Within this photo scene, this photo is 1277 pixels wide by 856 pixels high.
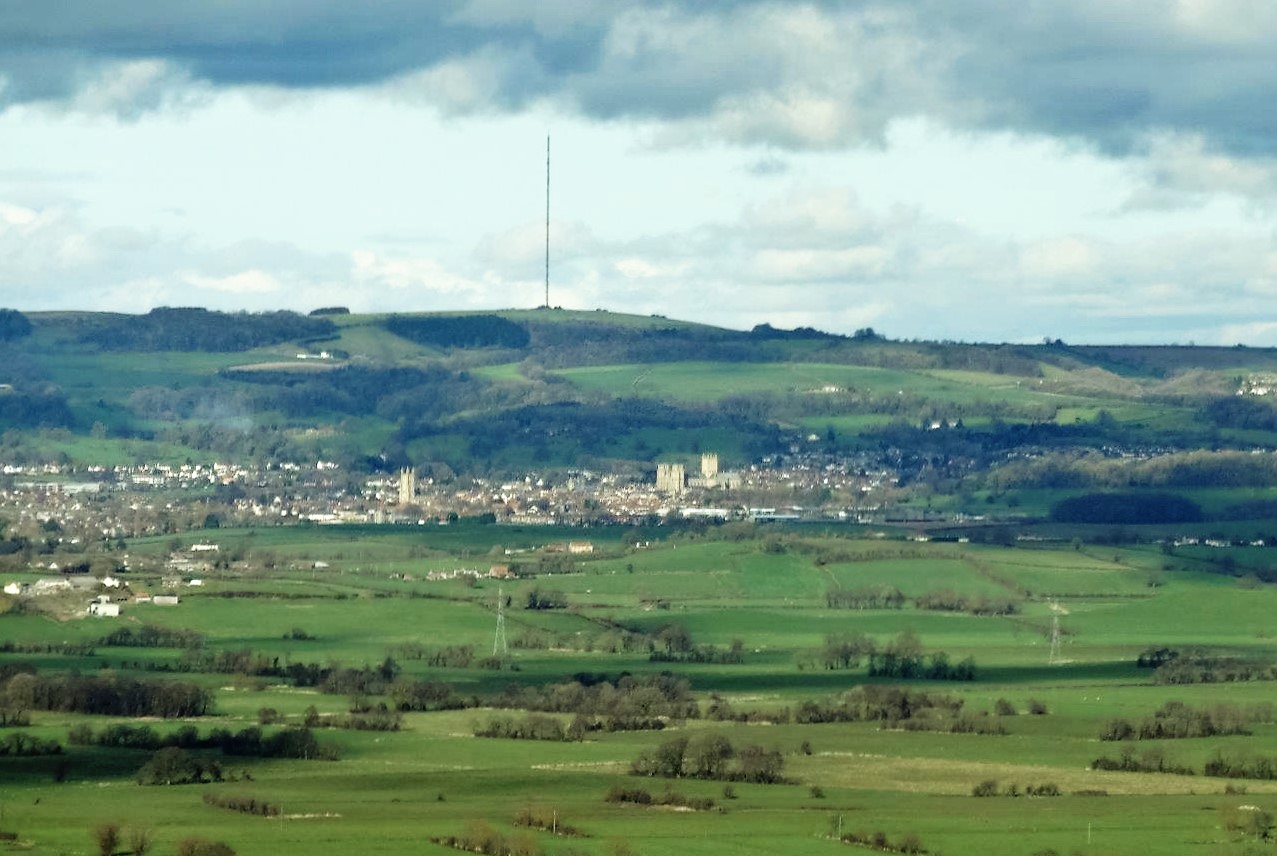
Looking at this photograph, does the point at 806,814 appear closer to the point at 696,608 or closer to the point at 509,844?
the point at 509,844

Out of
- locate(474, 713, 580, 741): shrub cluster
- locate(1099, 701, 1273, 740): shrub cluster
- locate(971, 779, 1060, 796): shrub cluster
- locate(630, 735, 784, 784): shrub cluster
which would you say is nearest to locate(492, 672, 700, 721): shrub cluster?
locate(474, 713, 580, 741): shrub cluster

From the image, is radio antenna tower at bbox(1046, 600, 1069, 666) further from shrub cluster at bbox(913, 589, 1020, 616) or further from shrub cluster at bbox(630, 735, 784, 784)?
shrub cluster at bbox(630, 735, 784, 784)

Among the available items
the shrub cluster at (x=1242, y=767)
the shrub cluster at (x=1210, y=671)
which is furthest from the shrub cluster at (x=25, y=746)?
the shrub cluster at (x=1210, y=671)

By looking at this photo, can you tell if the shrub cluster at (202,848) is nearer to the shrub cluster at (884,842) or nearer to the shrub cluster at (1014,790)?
the shrub cluster at (884,842)

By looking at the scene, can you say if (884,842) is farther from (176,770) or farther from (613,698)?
(613,698)

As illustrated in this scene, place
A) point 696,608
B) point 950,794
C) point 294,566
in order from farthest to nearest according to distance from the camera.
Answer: point 294,566
point 696,608
point 950,794

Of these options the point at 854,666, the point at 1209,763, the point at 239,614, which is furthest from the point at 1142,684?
the point at 239,614

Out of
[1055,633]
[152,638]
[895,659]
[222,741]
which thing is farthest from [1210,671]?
[222,741]
